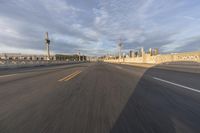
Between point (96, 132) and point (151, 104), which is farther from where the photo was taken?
point (151, 104)

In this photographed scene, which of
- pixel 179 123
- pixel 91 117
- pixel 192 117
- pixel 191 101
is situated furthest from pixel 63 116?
pixel 191 101

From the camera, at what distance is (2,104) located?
4609 millimetres

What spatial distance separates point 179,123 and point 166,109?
0.91 meters

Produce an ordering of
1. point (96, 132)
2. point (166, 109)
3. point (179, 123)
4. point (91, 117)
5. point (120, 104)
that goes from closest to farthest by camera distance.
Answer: point (96, 132)
point (179, 123)
point (91, 117)
point (166, 109)
point (120, 104)

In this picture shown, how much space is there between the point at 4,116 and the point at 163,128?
3.71 metres

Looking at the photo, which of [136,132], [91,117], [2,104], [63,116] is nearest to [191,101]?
[136,132]

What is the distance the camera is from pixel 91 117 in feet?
11.4

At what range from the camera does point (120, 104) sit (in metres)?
4.51

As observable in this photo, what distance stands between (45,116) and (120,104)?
7.20ft

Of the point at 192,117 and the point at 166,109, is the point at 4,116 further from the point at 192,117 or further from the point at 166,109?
the point at 192,117

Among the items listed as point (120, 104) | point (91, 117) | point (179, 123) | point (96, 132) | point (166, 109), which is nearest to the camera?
point (96, 132)

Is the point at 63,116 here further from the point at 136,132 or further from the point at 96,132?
the point at 136,132

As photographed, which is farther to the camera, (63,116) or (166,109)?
(166,109)

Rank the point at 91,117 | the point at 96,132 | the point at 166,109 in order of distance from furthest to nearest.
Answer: the point at 166,109 < the point at 91,117 < the point at 96,132
